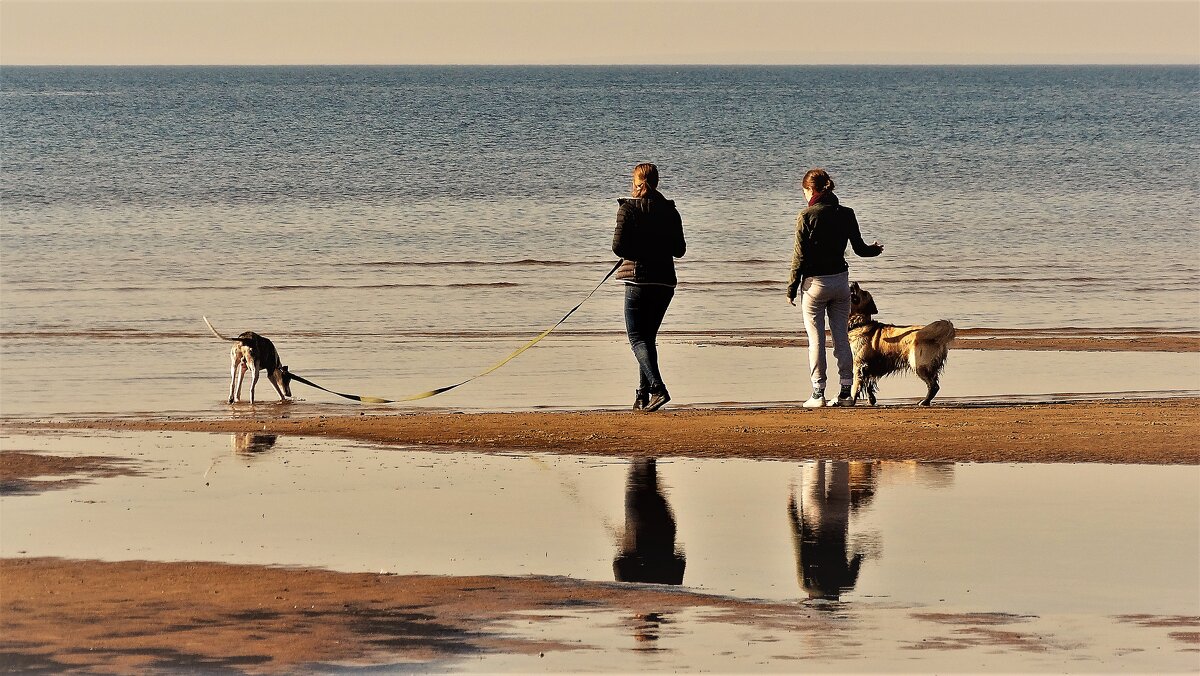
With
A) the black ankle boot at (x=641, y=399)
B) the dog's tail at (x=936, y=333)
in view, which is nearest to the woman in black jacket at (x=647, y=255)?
the black ankle boot at (x=641, y=399)

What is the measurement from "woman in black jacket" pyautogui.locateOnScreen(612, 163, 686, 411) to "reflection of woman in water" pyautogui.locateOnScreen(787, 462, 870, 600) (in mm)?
2613

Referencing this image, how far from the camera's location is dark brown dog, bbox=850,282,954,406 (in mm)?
12609

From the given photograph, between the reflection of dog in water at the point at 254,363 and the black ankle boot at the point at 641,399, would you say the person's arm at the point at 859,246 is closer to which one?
the black ankle boot at the point at 641,399

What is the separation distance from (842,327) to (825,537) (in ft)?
14.4

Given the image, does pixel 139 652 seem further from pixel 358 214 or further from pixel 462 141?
pixel 462 141

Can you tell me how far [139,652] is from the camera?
6.46 meters

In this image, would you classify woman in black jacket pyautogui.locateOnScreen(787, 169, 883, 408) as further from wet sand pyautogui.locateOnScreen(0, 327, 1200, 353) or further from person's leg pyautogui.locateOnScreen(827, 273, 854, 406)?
wet sand pyautogui.locateOnScreen(0, 327, 1200, 353)

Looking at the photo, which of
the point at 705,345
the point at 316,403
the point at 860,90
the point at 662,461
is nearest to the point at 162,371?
the point at 316,403

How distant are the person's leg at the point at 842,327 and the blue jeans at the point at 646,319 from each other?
124 cm

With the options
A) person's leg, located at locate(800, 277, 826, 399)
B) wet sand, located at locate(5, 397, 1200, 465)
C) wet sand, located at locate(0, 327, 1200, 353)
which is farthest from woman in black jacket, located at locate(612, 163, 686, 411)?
wet sand, located at locate(0, 327, 1200, 353)

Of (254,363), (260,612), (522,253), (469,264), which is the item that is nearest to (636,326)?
(254,363)

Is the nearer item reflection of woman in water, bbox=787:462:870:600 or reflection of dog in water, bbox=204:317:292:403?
reflection of woman in water, bbox=787:462:870:600

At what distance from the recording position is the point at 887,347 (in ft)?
41.6

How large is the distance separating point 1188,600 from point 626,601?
8.10 ft
